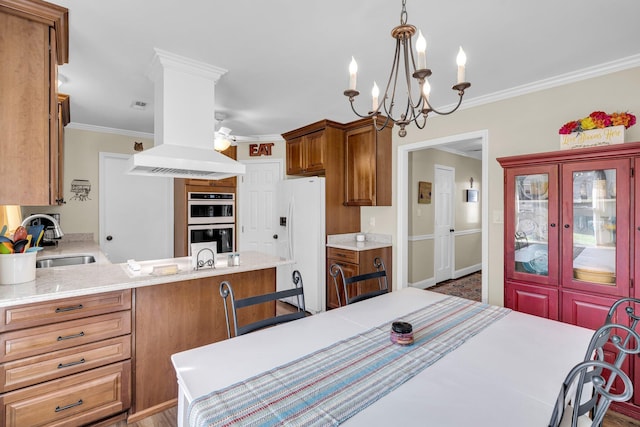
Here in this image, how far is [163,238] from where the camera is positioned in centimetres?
475

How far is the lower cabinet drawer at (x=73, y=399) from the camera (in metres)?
1.66

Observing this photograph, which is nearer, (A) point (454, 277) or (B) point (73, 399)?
(B) point (73, 399)

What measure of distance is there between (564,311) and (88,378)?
3217 mm

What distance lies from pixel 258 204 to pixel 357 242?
5.60 feet

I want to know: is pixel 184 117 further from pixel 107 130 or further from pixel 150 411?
pixel 107 130

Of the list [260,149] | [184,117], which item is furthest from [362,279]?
[260,149]

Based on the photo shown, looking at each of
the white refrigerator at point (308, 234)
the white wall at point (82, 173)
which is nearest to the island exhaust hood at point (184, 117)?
the white refrigerator at point (308, 234)

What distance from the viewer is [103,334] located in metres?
1.88

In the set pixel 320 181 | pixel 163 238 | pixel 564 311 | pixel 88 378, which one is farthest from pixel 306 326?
pixel 163 238

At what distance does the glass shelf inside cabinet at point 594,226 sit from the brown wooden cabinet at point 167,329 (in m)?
2.54

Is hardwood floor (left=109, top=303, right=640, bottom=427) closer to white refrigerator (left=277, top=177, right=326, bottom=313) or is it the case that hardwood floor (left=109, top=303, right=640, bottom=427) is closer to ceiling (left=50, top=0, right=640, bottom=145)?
white refrigerator (left=277, top=177, right=326, bottom=313)

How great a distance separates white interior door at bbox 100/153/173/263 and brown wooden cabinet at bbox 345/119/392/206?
2.79 meters

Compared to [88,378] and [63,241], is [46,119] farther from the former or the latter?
[63,241]

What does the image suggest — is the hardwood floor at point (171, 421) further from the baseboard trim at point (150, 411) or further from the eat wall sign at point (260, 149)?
the eat wall sign at point (260, 149)
